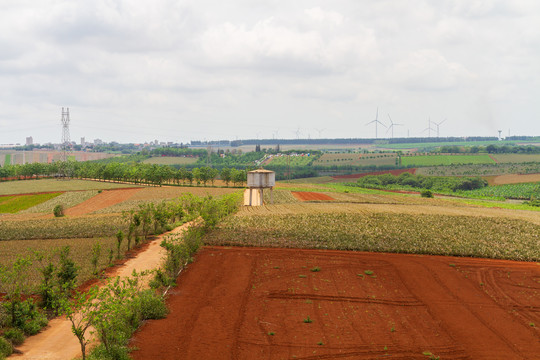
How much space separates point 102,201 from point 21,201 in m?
18.1

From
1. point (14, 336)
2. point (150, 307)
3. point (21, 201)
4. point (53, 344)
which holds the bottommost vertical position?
point (53, 344)

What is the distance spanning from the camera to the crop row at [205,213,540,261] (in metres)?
46.4

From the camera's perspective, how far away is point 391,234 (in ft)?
171

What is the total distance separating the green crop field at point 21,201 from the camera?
91188mm

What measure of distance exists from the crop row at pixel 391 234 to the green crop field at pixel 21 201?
5570 centimetres

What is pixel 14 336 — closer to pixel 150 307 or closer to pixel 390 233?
pixel 150 307

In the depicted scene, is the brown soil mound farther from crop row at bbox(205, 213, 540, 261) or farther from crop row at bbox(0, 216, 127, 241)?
crop row at bbox(205, 213, 540, 261)

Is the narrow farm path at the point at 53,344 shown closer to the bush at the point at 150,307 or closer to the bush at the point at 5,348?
the bush at the point at 5,348

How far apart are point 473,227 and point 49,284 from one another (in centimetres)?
4883

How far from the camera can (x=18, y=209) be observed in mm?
90562

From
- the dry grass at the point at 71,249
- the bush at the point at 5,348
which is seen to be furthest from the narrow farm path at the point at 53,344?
the dry grass at the point at 71,249

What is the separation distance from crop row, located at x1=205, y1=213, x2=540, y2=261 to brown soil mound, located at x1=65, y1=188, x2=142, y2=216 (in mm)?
38846

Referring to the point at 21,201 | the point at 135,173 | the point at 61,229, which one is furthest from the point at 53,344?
the point at 135,173

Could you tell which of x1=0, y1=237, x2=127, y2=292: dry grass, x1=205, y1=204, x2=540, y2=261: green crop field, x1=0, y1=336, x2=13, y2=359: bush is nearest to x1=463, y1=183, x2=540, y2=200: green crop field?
x1=205, y1=204, x2=540, y2=261: green crop field
